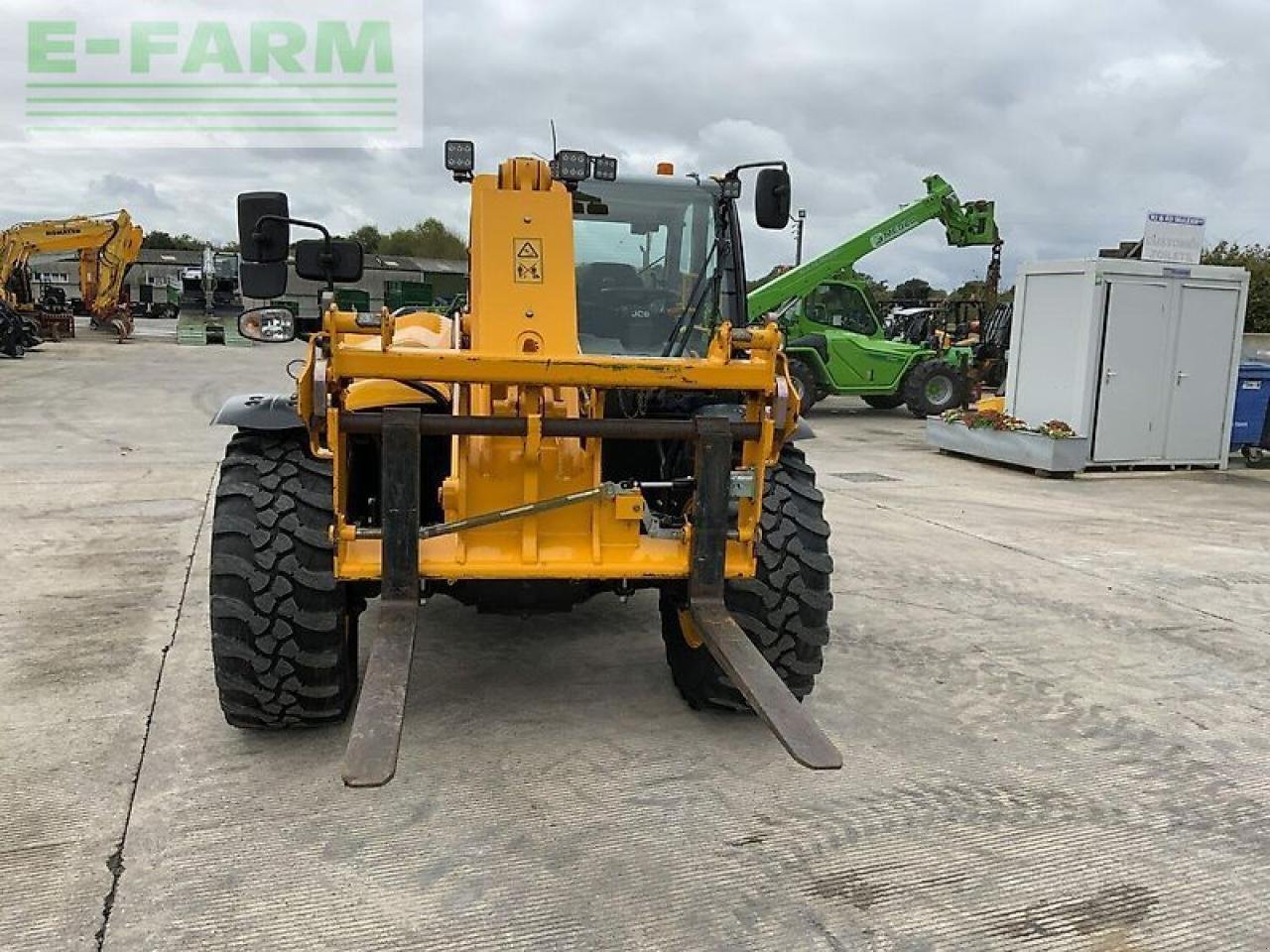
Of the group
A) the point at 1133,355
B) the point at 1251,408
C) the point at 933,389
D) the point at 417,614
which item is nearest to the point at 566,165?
the point at 417,614

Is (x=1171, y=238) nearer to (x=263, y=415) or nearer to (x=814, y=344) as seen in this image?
(x=814, y=344)

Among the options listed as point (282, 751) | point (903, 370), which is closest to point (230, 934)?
point (282, 751)

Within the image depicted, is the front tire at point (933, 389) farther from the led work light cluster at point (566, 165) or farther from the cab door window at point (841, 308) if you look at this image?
the led work light cluster at point (566, 165)

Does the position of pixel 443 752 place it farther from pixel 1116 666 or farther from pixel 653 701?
pixel 1116 666

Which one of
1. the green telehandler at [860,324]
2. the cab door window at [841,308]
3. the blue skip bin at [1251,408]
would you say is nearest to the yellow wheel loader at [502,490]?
the blue skip bin at [1251,408]

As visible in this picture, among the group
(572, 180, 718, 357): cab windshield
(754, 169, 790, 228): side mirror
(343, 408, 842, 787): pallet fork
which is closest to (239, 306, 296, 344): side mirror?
(343, 408, 842, 787): pallet fork

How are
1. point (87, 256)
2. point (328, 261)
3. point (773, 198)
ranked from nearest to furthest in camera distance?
point (328, 261)
point (773, 198)
point (87, 256)

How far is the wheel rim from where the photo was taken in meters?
16.2

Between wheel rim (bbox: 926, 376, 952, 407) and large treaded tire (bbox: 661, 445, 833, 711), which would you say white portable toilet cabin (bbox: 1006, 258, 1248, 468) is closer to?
wheel rim (bbox: 926, 376, 952, 407)

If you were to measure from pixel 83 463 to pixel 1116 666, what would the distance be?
8.59 metres

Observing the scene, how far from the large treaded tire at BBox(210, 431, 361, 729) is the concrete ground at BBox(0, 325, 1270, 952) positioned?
0.69ft

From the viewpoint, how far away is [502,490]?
3477mm

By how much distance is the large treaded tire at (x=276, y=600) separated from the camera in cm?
337

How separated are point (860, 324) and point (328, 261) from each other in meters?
13.0
